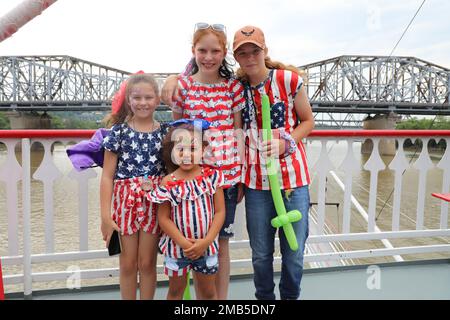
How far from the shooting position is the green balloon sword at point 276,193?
1.26 meters

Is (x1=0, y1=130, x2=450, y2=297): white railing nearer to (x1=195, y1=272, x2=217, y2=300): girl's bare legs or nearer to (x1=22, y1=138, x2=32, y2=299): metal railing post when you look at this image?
(x1=22, y1=138, x2=32, y2=299): metal railing post

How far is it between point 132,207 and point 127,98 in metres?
0.39

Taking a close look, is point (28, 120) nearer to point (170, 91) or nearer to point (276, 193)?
point (170, 91)

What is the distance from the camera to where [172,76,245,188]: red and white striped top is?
1.28 meters

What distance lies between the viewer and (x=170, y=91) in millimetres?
1276

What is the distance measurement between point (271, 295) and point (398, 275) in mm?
958

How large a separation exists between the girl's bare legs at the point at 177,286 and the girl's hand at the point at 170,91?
0.62 m

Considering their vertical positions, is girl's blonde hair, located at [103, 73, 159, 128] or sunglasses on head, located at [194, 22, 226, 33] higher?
sunglasses on head, located at [194, 22, 226, 33]

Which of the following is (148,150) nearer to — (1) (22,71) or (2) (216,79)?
(2) (216,79)

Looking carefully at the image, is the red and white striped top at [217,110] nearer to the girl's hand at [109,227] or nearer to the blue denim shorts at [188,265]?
the blue denim shorts at [188,265]

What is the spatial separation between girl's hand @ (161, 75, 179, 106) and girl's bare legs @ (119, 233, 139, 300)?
494 millimetres

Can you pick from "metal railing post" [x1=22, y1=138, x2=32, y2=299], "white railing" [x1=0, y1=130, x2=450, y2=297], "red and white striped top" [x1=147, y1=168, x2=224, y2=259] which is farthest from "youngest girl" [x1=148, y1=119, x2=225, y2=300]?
"metal railing post" [x1=22, y1=138, x2=32, y2=299]
